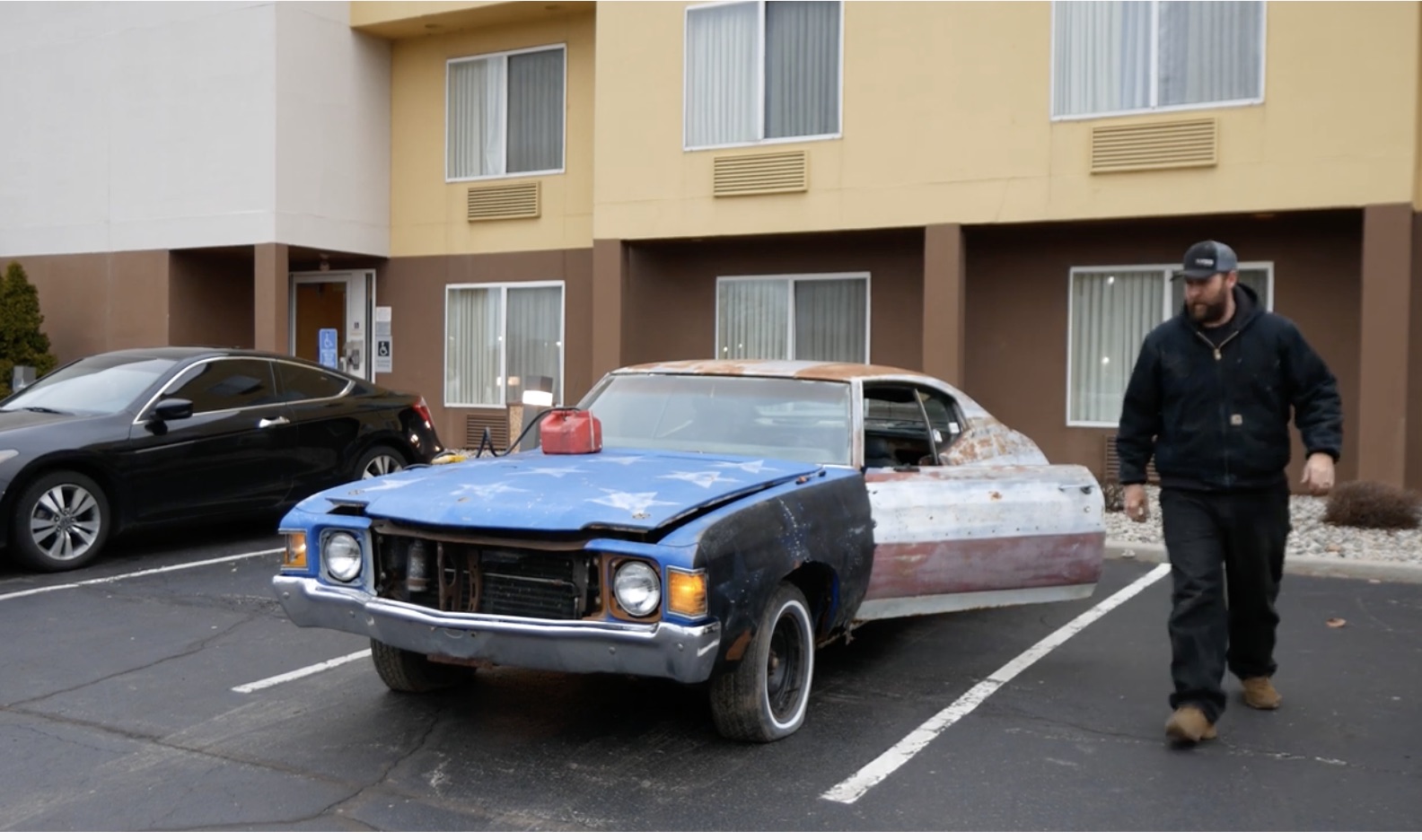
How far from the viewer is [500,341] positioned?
52.5 ft

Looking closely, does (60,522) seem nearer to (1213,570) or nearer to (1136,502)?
(1136,502)

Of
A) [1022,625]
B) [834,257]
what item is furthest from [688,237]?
[1022,625]

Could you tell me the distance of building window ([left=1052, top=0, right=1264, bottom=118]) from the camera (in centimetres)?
1130

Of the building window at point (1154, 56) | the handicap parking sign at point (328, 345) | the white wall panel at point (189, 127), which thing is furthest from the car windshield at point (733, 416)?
the handicap parking sign at point (328, 345)

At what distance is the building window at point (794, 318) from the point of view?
13875mm

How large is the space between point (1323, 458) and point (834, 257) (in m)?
9.32

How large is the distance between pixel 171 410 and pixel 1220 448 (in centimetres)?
670

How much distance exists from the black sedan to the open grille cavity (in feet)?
14.5

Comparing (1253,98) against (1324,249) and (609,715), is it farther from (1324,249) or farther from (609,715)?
(609,715)

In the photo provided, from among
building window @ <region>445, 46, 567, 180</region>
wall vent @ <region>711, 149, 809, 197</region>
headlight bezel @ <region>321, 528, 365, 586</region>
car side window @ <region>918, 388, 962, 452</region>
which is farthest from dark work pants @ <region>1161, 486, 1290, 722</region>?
building window @ <region>445, 46, 567, 180</region>

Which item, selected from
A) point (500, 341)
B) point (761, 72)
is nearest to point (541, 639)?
point (761, 72)

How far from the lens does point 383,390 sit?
34.7 feet

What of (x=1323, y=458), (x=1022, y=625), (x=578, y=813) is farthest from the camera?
(x=1022, y=625)

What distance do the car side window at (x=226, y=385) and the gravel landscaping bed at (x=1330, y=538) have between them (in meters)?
6.43
